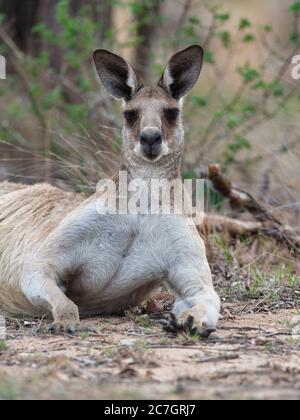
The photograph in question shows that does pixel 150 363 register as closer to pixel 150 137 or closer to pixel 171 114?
pixel 150 137

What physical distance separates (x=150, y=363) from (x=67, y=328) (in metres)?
0.93

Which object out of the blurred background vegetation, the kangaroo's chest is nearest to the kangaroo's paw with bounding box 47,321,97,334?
the kangaroo's chest

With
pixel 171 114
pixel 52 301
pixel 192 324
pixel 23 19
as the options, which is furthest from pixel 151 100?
pixel 23 19

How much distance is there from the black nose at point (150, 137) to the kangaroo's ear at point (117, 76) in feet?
2.13

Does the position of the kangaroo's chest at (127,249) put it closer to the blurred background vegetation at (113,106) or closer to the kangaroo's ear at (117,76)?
the kangaroo's ear at (117,76)

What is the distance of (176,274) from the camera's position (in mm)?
5473

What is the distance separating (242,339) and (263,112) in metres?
4.99

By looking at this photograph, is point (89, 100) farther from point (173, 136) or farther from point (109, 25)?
point (173, 136)

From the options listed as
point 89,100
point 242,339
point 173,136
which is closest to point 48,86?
point 89,100

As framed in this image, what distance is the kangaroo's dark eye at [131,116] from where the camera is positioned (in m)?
5.70

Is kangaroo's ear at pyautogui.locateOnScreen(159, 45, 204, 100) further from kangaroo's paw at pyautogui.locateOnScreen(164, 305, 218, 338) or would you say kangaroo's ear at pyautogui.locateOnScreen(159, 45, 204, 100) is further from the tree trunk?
the tree trunk

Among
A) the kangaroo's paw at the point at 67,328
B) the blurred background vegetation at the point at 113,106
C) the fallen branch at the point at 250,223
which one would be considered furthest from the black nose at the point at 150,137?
the fallen branch at the point at 250,223

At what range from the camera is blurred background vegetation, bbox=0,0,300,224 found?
8.23 metres
